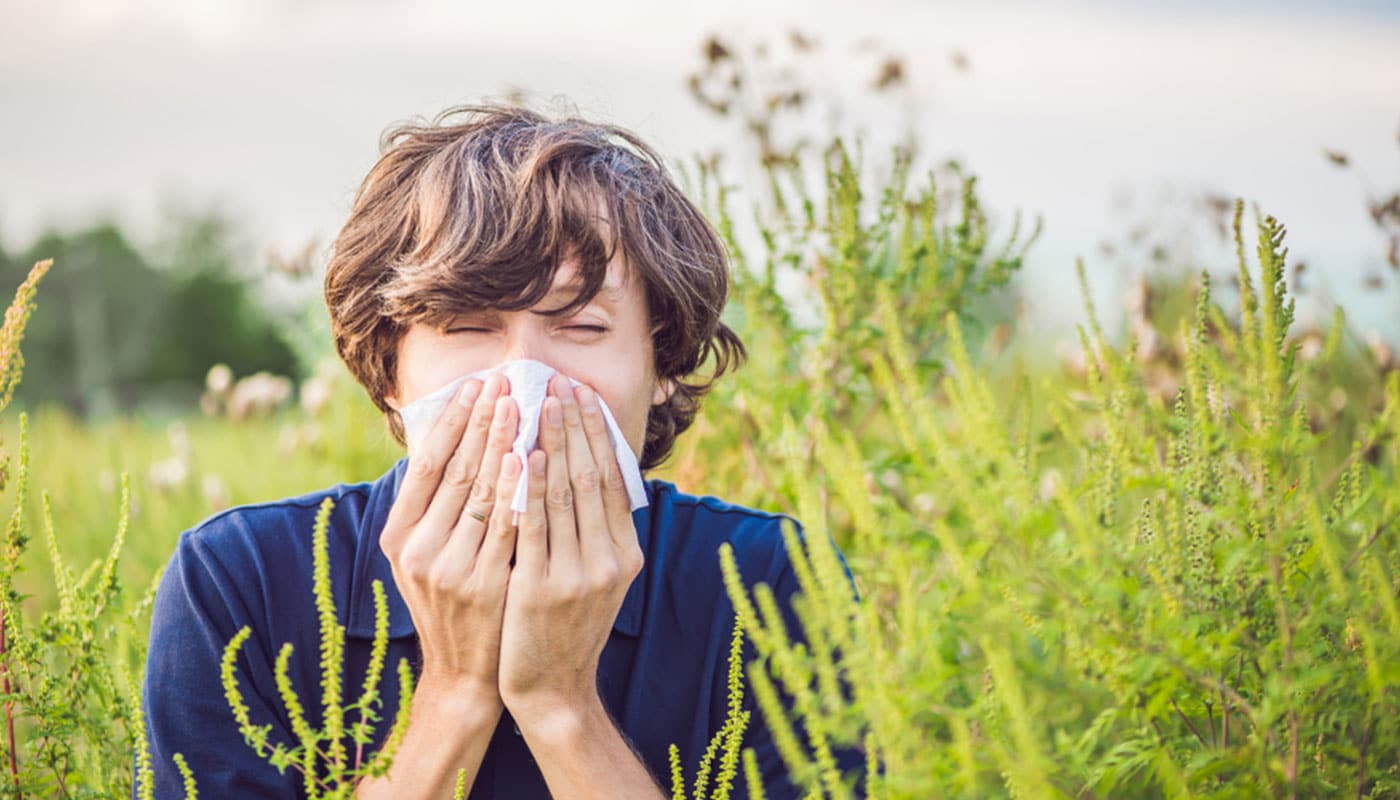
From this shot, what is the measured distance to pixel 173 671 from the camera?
6.34 feet

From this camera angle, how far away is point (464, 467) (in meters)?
1.89

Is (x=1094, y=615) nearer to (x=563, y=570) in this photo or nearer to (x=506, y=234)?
(x=563, y=570)

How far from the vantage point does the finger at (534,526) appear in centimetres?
189

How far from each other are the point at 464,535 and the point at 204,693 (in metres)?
0.50

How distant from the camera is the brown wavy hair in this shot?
207 cm

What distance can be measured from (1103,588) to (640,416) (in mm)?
1191

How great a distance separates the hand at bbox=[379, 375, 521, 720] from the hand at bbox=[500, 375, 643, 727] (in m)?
0.04

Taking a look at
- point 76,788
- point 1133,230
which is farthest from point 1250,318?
point 1133,230

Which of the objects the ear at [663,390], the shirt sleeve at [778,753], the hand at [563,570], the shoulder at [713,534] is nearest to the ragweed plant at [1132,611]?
the shirt sleeve at [778,753]

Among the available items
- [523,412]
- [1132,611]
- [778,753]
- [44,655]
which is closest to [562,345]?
[523,412]

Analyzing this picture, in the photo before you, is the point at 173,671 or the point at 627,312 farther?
the point at 627,312

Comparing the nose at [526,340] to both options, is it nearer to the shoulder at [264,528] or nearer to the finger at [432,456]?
the finger at [432,456]

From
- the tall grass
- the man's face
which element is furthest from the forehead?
the tall grass

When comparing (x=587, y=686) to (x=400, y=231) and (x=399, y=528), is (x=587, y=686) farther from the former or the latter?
(x=400, y=231)
